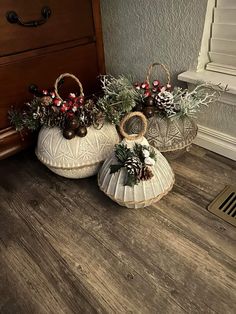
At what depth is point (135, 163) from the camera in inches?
29.2

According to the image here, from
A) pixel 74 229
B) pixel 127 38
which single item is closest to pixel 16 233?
pixel 74 229

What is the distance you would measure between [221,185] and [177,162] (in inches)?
7.7

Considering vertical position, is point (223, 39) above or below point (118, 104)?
above

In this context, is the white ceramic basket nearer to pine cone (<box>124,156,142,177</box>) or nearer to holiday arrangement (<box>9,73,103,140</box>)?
holiday arrangement (<box>9,73,103,140</box>)

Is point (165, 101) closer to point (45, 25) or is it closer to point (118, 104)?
point (118, 104)

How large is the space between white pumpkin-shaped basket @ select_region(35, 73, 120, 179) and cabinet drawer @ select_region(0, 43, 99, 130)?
6.7 inches

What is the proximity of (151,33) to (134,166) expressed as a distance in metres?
0.63

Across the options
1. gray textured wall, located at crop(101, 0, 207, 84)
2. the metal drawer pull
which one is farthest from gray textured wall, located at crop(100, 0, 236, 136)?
the metal drawer pull

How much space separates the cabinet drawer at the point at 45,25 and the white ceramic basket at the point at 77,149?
303 mm

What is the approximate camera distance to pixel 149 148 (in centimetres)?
80

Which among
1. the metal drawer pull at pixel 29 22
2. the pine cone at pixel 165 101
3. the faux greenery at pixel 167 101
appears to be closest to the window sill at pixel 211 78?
the faux greenery at pixel 167 101

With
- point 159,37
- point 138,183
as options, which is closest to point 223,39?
point 159,37

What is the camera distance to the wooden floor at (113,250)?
639 mm

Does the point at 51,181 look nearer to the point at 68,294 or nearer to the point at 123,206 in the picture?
the point at 123,206
